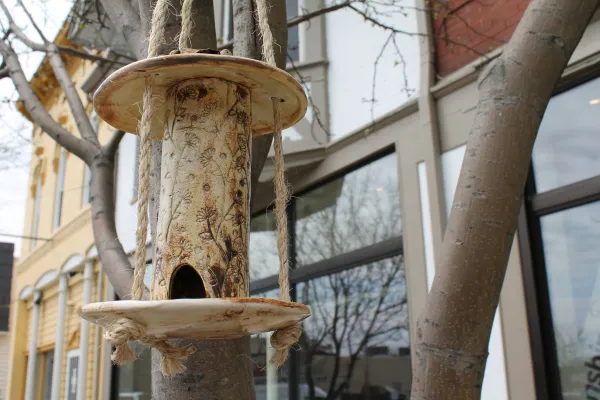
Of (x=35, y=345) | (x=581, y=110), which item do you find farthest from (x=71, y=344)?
(x=581, y=110)

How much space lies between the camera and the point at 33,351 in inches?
544

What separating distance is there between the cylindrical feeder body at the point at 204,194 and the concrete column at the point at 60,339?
1085cm

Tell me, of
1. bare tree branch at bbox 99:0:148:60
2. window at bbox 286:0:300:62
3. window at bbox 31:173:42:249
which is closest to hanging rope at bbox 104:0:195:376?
bare tree branch at bbox 99:0:148:60

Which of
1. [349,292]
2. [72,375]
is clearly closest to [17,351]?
[72,375]

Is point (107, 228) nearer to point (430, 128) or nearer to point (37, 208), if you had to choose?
point (430, 128)

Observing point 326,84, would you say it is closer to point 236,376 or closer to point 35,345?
point 236,376

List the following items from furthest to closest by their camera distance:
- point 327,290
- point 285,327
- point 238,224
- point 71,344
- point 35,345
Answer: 1. point 35,345
2. point 71,344
3. point 327,290
4. point 238,224
5. point 285,327

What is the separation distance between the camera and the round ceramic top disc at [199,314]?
128 cm

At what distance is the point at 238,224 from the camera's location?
173cm

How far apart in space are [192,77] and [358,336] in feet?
14.7

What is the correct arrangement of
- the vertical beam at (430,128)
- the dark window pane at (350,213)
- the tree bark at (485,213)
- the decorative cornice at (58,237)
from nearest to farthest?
1. the tree bark at (485,213)
2. the vertical beam at (430,128)
3. the dark window pane at (350,213)
4. the decorative cornice at (58,237)

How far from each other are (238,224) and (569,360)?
3.24 m

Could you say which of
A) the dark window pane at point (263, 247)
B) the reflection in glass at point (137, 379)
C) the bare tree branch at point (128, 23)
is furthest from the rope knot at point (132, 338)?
the reflection in glass at point (137, 379)

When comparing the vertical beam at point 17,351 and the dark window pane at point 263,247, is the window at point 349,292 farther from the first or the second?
the vertical beam at point 17,351
